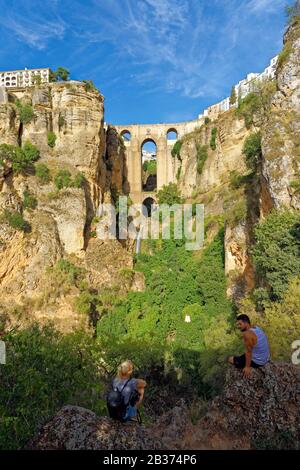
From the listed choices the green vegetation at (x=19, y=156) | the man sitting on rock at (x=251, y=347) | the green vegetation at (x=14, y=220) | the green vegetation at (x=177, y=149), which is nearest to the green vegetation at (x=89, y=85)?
the green vegetation at (x=19, y=156)

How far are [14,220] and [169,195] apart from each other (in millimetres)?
21195

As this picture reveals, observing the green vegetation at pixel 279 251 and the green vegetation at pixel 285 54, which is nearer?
the green vegetation at pixel 279 251

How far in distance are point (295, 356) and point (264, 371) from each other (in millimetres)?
5555

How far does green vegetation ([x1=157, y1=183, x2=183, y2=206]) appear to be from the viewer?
1528 inches

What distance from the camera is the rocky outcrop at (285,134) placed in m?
14.9

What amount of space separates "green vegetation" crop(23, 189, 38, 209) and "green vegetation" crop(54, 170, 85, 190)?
1965 mm

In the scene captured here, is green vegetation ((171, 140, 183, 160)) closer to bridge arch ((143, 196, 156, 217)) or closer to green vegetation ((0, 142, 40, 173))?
bridge arch ((143, 196, 156, 217))

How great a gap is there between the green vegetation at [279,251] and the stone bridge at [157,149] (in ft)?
91.1

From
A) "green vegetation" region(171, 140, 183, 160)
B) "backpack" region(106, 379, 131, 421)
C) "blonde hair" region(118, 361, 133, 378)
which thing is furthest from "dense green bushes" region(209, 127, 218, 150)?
"backpack" region(106, 379, 131, 421)

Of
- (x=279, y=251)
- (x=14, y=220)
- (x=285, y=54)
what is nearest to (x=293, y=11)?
(x=285, y=54)

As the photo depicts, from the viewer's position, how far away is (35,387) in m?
7.46

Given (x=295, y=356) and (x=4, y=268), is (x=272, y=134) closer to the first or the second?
(x=295, y=356)

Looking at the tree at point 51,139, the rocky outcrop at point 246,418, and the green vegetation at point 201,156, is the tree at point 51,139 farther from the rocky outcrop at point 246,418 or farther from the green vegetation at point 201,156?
the rocky outcrop at point 246,418
